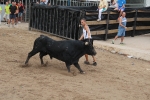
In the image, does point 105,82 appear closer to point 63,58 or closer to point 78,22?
point 63,58

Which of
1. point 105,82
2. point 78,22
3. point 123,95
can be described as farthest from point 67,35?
point 123,95

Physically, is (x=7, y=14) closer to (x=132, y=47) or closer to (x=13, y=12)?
(x=13, y=12)

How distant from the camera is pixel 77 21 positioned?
13359 millimetres

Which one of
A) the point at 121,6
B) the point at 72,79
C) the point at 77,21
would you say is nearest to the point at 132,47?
the point at 77,21

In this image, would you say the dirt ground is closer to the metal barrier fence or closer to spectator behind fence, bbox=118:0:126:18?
the metal barrier fence

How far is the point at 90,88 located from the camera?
7.42m

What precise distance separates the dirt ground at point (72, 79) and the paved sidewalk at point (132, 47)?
1.83ft

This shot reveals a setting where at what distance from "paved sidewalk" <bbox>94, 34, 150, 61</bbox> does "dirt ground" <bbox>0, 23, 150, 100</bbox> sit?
1.83ft

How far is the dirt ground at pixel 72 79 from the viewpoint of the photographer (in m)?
6.79

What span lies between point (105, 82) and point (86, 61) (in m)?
2.11

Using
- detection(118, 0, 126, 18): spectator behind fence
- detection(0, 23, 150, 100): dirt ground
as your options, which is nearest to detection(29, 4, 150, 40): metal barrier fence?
detection(118, 0, 126, 18): spectator behind fence

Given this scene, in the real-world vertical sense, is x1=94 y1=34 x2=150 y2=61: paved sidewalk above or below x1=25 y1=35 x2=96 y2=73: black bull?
below

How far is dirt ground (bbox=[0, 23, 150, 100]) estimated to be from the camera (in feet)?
22.3

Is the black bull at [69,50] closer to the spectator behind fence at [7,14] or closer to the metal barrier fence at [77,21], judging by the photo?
the metal barrier fence at [77,21]
